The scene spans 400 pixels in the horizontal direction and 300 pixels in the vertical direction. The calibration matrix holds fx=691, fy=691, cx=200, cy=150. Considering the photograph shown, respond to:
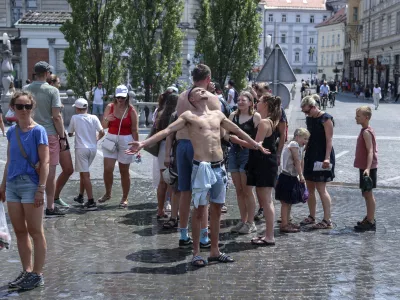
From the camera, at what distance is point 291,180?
8398 mm

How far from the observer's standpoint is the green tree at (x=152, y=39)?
23.1 metres

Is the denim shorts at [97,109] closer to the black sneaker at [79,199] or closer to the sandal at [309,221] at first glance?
the black sneaker at [79,199]

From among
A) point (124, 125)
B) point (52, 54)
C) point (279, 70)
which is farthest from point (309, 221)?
Result: point (52, 54)

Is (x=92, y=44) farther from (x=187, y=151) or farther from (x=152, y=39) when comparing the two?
(x=187, y=151)

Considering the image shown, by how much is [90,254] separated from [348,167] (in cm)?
830

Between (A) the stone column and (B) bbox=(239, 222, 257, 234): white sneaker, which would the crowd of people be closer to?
(B) bbox=(239, 222, 257, 234): white sneaker

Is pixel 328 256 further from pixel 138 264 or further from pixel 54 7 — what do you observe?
pixel 54 7

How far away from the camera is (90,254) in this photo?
7.32 meters

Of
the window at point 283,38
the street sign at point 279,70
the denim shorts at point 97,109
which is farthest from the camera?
the window at point 283,38

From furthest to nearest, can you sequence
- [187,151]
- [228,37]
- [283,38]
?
1. [283,38]
2. [228,37]
3. [187,151]

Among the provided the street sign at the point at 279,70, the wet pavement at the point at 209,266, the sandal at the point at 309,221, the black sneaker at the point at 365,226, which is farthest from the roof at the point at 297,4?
the black sneaker at the point at 365,226

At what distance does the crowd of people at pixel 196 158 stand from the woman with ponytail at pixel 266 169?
1cm

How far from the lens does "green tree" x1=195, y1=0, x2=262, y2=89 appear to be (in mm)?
24750

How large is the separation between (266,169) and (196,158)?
1284 mm
